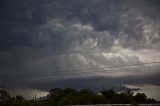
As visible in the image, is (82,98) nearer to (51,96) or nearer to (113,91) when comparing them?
(113,91)

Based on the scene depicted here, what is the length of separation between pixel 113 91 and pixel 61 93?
2960cm

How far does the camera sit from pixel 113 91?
15438 cm

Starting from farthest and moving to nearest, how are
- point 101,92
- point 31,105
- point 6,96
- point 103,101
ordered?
1. point 101,92
2. point 6,96
3. point 103,101
4. point 31,105

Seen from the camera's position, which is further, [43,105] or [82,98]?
[82,98]

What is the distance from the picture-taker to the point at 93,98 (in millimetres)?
131250

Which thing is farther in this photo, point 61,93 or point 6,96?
point 61,93

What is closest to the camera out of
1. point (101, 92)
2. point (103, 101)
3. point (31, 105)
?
point (31, 105)

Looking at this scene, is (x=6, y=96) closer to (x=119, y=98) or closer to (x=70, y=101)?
(x=70, y=101)

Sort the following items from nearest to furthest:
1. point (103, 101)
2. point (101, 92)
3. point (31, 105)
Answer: point (31, 105) → point (103, 101) → point (101, 92)

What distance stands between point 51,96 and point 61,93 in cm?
650

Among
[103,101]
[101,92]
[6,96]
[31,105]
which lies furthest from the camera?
[101,92]

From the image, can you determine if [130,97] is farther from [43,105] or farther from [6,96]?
[6,96]

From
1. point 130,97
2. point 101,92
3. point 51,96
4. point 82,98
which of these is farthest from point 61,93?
point 130,97

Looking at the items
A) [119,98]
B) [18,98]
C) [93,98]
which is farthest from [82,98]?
[18,98]
